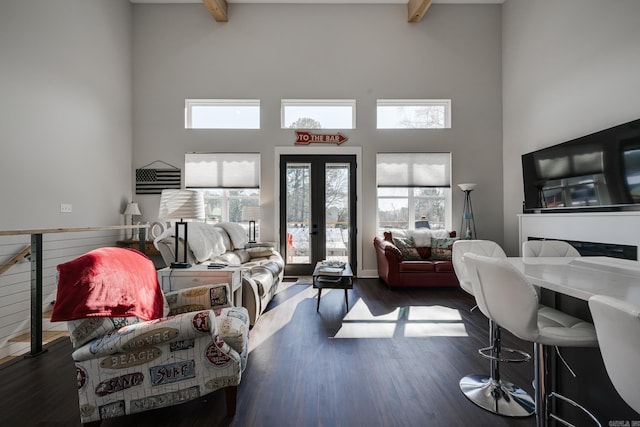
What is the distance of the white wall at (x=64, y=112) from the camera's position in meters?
3.26

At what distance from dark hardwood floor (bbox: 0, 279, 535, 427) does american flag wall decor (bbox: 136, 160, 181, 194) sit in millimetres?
3152

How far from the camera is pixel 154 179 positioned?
5.39 m

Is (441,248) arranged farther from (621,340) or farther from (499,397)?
(621,340)

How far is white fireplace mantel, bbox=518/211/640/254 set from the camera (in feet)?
9.79

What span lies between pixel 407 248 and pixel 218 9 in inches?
209

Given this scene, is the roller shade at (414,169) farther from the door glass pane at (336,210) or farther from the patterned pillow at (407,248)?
the patterned pillow at (407,248)

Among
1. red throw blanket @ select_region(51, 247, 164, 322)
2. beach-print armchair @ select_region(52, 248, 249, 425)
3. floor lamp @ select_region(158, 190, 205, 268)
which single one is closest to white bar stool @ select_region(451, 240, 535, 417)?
beach-print armchair @ select_region(52, 248, 249, 425)

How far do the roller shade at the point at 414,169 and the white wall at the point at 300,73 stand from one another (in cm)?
16

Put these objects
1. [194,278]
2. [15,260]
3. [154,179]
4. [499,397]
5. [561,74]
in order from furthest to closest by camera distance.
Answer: [154,179] → [561,74] → [15,260] → [194,278] → [499,397]

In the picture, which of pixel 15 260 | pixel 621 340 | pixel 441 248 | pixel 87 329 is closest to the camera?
pixel 621 340

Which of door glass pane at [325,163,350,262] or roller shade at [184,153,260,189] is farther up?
roller shade at [184,153,260,189]

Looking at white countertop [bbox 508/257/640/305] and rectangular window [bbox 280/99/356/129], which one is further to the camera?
rectangular window [bbox 280/99/356/129]

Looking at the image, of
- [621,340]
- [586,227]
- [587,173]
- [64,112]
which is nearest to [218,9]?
[64,112]

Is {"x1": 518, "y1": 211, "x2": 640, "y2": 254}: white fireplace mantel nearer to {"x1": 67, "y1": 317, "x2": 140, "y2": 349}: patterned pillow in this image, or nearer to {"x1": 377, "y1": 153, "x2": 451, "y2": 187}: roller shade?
{"x1": 377, "y1": 153, "x2": 451, "y2": 187}: roller shade
